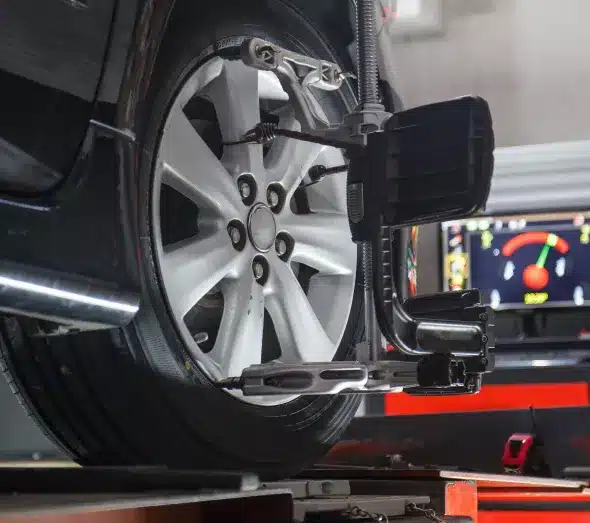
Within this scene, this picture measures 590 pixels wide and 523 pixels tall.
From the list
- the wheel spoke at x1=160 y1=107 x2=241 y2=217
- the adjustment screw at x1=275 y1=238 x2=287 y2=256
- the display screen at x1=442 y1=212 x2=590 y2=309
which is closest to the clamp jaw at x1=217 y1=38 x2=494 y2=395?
the wheel spoke at x1=160 y1=107 x2=241 y2=217

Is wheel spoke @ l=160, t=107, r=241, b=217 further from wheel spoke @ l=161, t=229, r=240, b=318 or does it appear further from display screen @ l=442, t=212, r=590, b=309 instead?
display screen @ l=442, t=212, r=590, b=309

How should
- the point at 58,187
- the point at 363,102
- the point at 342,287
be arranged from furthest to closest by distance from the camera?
the point at 342,287 < the point at 363,102 < the point at 58,187

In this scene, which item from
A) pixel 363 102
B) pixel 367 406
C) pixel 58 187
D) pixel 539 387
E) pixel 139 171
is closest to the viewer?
pixel 58 187

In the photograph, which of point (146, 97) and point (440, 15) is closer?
point (146, 97)

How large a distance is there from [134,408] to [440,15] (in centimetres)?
343

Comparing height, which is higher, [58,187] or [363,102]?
[363,102]

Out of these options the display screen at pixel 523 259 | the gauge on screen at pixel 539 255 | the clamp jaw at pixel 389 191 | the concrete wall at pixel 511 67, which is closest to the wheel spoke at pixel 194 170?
the clamp jaw at pixel 389 191

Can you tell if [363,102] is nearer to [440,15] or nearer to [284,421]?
[284,421]

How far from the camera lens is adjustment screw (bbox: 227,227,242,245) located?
1559mm

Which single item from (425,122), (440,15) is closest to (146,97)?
(425,122)

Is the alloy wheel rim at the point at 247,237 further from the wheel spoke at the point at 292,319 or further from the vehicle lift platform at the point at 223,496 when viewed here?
the vehicle lift platform at the point at 223,496

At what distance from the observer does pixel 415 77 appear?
444 cm

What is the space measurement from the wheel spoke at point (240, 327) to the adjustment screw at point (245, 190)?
13cm

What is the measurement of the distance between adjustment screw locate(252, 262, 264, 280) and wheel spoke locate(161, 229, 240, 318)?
0.20ft
